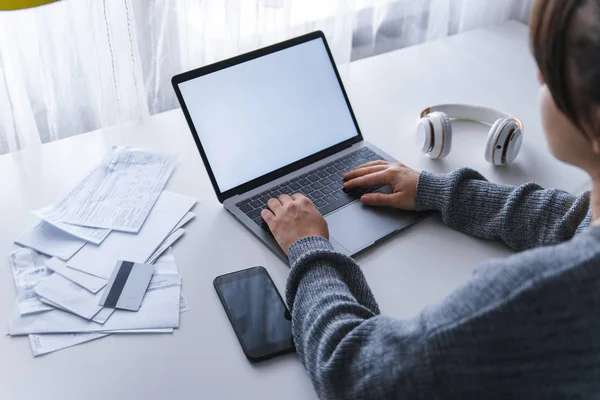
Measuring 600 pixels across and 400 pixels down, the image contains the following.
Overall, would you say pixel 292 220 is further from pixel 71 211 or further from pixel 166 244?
pixel 71 211

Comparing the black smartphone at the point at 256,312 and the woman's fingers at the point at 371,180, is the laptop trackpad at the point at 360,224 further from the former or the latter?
the black smartphone at the point at 256,312

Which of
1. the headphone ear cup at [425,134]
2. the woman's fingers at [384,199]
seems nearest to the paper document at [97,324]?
the woman's fingers at [384,199]

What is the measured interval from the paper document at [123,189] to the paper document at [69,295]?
0.13 metres

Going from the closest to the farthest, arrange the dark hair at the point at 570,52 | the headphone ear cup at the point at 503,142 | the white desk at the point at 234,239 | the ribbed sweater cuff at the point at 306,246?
the dark hair at the point at 570,52, the white desk at the point at 234,239, the ribbed sweater cuff at the point at 306,246, the headphone ear cup at the point at 503,142

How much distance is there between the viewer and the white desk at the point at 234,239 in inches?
32.9

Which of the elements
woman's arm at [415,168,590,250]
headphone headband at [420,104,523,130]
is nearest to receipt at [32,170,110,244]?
woman's arm at [415,168,590,250]

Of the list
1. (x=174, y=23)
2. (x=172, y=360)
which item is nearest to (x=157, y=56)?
(x=174, y=23)

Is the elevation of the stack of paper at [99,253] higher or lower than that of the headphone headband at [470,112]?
lower

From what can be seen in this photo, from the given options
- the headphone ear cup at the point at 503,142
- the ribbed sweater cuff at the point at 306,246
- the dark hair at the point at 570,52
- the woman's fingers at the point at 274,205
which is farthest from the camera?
the headphone ear cup at the point at 503,142

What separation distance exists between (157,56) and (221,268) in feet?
2.23

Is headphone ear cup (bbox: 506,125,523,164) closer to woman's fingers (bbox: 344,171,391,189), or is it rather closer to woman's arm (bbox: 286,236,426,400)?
woman's fingers (bbox: 344,171,391,189)

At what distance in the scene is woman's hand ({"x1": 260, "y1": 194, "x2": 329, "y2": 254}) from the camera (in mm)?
1006

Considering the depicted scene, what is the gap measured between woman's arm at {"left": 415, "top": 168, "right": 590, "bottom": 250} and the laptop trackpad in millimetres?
54

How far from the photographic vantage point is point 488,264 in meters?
0.68
